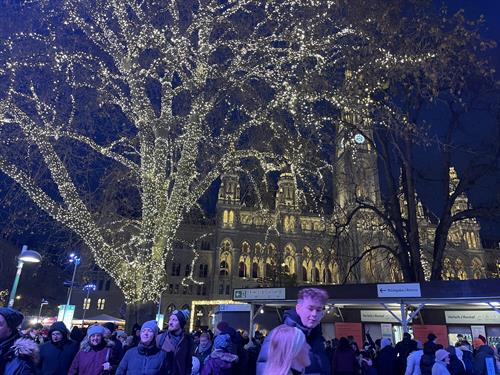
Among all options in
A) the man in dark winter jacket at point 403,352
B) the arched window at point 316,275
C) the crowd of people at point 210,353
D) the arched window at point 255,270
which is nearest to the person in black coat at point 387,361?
the crowd of people at point 210,353

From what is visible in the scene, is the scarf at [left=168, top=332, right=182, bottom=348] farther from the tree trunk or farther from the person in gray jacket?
the tree trunk

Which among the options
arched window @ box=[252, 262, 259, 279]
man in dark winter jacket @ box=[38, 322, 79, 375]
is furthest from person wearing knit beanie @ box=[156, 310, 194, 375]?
arched window @ box=[252, 262, 259, 279]

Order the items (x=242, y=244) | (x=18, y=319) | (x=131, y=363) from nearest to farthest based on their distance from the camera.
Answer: (x=18, y=319) < (x=131, y=363) < (x=242, y=244)

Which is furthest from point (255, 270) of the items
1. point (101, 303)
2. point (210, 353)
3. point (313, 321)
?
point (313, 321)

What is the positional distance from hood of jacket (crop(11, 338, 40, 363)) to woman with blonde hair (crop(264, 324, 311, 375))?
76.5 inches

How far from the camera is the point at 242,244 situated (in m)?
63.0

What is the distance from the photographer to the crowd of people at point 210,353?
6.89ft

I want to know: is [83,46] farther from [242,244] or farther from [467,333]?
[242,244]

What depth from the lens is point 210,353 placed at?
5160 millimetres

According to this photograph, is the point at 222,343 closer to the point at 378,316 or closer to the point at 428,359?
the point at 428,359

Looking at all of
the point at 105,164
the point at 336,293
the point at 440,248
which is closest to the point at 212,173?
the point at 105,164

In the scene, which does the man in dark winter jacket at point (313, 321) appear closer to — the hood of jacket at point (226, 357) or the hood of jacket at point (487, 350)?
the hood of jacket at point (226, 357)

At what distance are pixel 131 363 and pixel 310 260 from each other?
205ft

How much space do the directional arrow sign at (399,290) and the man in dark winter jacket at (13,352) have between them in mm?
11082
